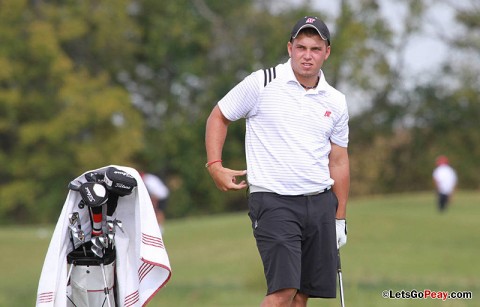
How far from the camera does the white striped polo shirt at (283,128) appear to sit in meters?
7.12

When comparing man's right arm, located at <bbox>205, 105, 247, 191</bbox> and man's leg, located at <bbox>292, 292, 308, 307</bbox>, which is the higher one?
man's right arm, located at <bbox>205, 105, 247, 191</bbox>

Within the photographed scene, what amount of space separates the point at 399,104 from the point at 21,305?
44.0 metres

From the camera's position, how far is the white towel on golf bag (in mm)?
7238

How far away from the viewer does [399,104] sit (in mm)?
56438

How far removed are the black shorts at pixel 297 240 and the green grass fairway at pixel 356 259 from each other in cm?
418

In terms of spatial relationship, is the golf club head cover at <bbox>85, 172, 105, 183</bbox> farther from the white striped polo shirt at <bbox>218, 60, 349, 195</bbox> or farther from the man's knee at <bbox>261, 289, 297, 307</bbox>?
the man's knee at <bbox>261, 289, 297, 307</bbox>

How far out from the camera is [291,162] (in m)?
7.12

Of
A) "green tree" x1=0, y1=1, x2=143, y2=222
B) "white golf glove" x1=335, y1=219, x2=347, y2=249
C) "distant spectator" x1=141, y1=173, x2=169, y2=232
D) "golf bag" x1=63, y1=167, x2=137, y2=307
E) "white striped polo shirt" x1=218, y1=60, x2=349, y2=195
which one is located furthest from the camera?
"green tree" x1=0, y1=1, x2=143, y2=222

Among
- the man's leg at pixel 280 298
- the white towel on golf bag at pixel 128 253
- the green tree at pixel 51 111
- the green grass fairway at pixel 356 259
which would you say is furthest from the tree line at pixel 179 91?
the man's leg at pixel 280 298

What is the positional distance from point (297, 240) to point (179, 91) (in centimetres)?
4719

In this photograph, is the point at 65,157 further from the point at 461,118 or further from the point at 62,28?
the point at 461,118

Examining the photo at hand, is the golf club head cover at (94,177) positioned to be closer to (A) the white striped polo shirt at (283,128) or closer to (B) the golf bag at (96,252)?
(B) the golf bag at (96,252)

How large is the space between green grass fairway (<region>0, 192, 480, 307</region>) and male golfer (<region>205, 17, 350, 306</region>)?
4287mm

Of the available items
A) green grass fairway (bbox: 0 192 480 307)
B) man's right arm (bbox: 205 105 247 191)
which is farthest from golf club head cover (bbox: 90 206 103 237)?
green grass fairway (bbox: 0 192 480 307)
